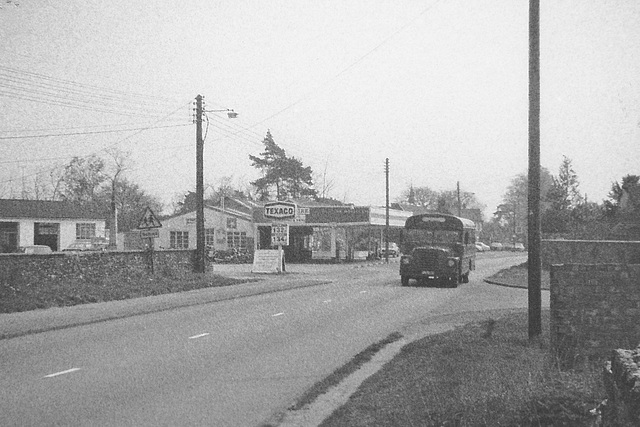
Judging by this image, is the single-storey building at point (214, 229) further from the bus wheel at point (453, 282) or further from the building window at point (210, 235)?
the bus wheel at point (453, 282)

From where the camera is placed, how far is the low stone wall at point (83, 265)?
809 inches

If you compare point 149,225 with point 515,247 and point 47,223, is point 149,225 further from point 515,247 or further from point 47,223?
point 515,247

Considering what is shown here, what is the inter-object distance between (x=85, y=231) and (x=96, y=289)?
39.3 meters

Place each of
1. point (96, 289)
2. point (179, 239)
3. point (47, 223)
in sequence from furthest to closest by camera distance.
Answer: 1. point (179, 239)
2. point (47, 223)
3. point (96, 289)

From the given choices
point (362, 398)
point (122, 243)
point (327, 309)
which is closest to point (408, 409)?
point (362, 398)

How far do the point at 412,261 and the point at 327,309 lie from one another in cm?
1075

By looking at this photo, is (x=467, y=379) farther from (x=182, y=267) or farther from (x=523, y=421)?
(x=182, y=267)

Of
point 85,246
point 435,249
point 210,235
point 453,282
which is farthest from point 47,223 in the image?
point 453,282

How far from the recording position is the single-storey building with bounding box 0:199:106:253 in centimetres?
5403

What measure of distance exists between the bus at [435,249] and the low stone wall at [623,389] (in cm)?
2498

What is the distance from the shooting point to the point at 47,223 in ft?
185

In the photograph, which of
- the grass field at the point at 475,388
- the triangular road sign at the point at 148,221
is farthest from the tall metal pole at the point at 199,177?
the grass field at the point at 475,388

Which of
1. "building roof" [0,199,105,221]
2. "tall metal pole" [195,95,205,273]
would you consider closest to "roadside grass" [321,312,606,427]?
"tall metal pole" [195,95,205,273]

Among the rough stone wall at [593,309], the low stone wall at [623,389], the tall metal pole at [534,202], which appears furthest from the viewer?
the tall metal pole at [534,202]
